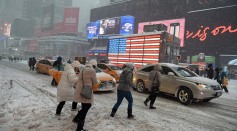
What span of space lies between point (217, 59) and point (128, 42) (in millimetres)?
36800

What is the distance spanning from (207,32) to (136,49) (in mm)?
39846

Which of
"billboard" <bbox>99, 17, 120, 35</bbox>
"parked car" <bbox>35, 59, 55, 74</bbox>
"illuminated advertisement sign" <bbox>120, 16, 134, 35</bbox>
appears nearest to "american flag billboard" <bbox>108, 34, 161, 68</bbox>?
"parked car" <bbox>35, 59, 55, 74</bbox>

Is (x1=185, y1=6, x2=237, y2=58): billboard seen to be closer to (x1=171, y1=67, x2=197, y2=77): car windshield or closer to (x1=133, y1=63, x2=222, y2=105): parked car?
(x1=171, y1=67, x2=197, y2=77): car windshield

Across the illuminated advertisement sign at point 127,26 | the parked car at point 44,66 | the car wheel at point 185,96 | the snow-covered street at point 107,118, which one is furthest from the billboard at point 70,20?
the snow-covered street at point 107,118

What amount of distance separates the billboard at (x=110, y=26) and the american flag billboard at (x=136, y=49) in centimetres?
4897

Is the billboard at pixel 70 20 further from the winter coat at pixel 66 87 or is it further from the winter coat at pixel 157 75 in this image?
the winter coat at pixel 66 87

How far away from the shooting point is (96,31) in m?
81.6

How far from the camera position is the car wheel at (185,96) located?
9.25m

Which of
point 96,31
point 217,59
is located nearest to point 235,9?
point 217,59

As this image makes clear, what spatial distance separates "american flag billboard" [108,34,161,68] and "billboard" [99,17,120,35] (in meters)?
49.0

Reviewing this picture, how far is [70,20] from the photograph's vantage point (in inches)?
5103

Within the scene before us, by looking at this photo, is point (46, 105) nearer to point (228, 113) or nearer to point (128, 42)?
point (228, 113)

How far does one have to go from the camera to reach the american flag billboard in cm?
1978

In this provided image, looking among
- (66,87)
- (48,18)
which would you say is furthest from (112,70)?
(48,18)
